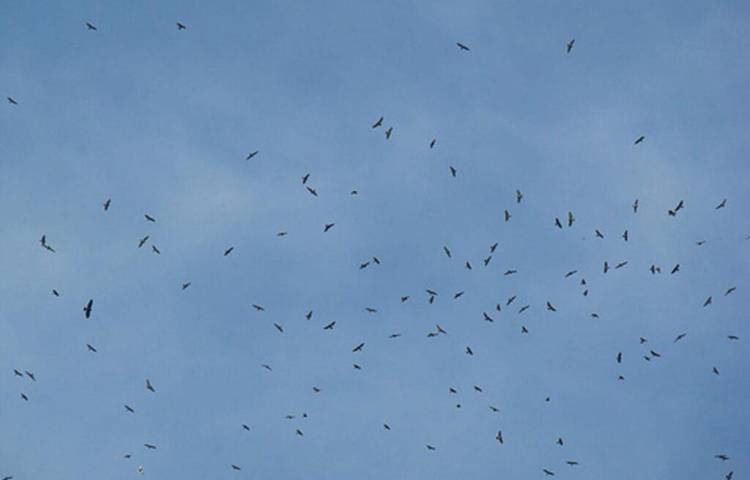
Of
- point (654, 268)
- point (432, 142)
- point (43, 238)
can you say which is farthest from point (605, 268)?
point (43, 238)

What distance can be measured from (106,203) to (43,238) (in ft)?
15.0

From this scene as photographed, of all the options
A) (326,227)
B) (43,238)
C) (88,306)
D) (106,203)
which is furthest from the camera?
(326,227)

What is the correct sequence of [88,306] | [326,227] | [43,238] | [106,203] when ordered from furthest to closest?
[326,227] → [106,203] → [43,238] → [88,306]

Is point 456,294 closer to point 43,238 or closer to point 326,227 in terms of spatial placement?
point 326,227

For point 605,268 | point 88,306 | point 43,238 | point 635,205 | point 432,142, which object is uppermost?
point 635,205

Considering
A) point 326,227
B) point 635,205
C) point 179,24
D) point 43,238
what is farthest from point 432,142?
point 43,238

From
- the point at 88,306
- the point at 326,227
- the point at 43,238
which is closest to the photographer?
the point at 88,306

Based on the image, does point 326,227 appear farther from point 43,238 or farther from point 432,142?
point 43,238

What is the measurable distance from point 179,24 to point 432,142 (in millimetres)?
15398

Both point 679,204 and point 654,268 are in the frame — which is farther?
point 654,268

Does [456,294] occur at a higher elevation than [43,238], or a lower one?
higher

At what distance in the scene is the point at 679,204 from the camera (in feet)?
135

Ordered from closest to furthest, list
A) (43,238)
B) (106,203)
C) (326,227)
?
(43,238)
(106,203)
(326,227)

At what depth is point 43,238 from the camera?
37125 mm
